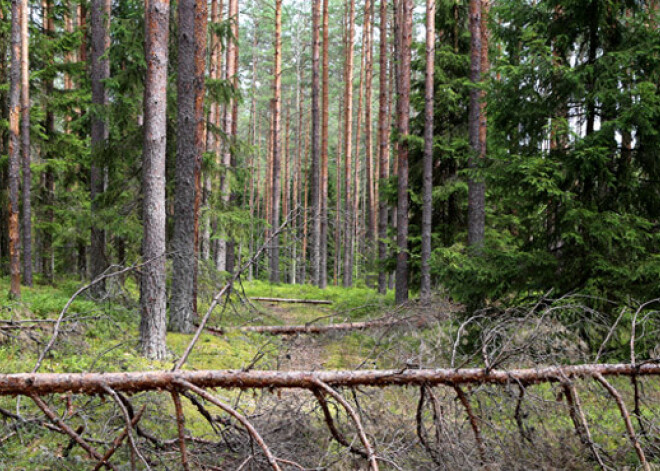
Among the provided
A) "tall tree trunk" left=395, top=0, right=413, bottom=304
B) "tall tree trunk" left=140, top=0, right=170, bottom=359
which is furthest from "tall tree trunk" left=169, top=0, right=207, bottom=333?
"tall tree trunk" left=395, top=0, right=413, bottom=304

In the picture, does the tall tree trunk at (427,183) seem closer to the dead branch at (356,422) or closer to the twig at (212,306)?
the twig at (212,306)

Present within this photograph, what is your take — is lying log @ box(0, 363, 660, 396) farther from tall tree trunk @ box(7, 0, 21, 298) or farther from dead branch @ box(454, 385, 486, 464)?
tall tree trunk @ box(7, 0, 21, 298)

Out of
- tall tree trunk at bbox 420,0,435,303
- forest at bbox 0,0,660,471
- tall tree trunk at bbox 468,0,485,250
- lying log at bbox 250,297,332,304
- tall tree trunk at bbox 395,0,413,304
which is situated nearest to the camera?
forest at bbox 0,0,660,471

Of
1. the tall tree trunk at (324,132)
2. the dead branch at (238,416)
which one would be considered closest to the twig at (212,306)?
the dead branch at (238,416)

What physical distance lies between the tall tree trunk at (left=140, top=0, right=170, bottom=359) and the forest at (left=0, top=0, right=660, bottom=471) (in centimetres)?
3

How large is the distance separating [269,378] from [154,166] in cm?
473

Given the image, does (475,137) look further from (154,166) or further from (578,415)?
(578,415)

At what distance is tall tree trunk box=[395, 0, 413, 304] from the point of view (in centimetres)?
1291

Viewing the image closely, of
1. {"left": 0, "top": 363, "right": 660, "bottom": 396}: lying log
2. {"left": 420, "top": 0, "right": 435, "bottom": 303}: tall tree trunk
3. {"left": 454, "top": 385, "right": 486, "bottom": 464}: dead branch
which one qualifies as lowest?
{"left": 454, "top": 385, "right": 486, "bottom": 464}: dead branch

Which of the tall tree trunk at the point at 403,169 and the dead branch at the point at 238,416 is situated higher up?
the tall tree trunk at the point at 403,169

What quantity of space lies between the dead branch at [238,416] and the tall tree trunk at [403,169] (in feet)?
34.1

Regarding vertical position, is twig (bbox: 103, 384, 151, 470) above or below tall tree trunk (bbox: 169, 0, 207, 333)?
below

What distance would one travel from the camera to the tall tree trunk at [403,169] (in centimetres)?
1291

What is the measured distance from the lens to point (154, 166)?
6812 millimetres
